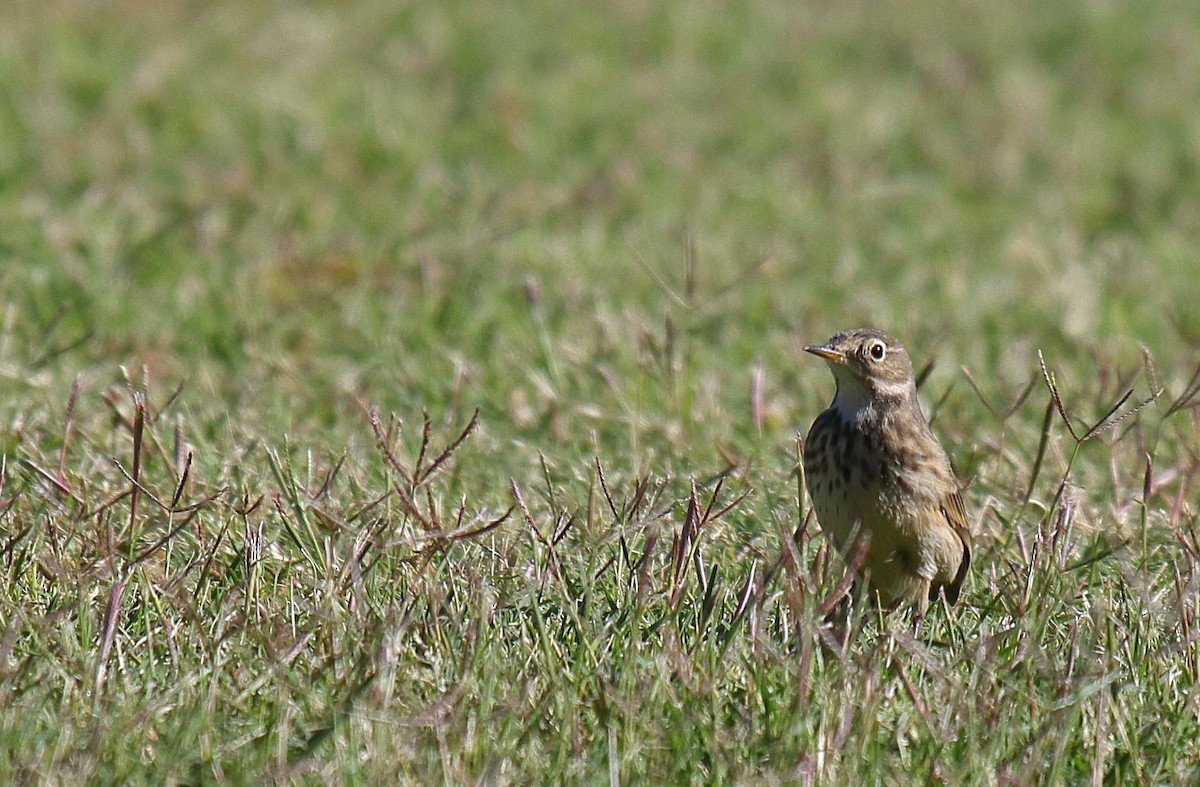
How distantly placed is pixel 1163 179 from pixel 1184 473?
4573mm

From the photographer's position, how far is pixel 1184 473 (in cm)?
512

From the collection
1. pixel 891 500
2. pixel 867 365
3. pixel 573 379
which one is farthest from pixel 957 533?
pixel 573 379

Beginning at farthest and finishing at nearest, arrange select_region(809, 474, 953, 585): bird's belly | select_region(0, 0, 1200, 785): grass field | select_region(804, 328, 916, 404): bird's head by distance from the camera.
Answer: select_region(804, 328, 916, 404): bird's head → select_region(809, 474, 953, 585): bird's belly → select_region(0, 0, 1200, 785): grass field

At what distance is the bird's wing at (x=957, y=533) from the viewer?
445 centimetres

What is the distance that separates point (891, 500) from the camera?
14.4 ft

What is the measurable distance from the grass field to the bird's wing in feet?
0.14

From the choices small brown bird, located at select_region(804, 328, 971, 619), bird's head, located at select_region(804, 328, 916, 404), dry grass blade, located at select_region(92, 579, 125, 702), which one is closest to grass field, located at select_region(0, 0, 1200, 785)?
dry grass blade, located at select_region(92, 579, 125, 702)

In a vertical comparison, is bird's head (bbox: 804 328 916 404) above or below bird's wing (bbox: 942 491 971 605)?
above

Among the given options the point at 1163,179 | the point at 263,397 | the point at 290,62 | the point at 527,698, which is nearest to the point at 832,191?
the point at 1163,179

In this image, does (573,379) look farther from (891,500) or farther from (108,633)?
(108,633)

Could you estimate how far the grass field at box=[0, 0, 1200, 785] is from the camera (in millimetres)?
3549

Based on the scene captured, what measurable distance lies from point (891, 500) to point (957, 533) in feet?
0.72

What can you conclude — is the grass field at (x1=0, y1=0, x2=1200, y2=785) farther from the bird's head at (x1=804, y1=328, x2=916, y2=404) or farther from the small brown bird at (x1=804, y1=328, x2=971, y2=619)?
the bird's head at (x1=804, y1=328, x2=916, y2=404)

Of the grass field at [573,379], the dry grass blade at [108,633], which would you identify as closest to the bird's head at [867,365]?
the grass field at [573,379]
